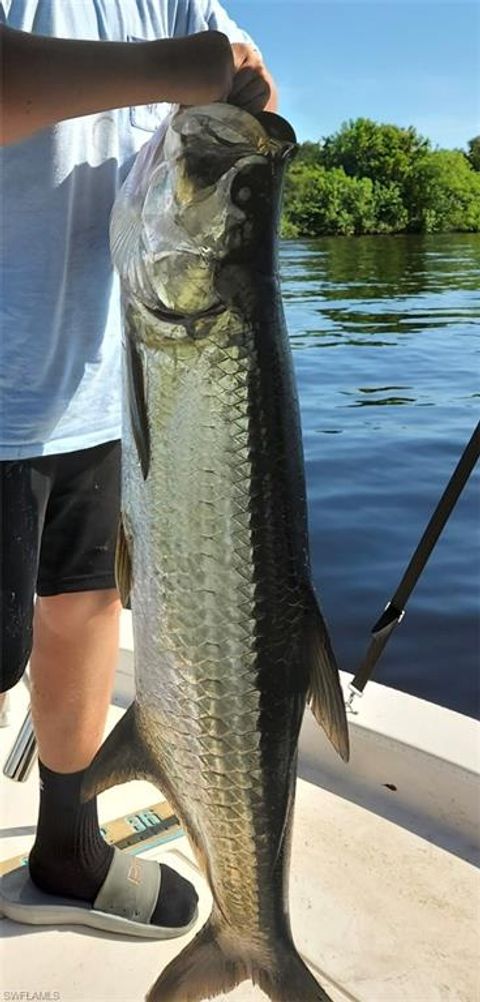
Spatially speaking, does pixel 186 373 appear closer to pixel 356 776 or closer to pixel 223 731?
pixel 223 731

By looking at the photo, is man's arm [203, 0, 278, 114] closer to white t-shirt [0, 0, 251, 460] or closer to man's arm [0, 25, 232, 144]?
man's arm [0, 25, 232, 144]

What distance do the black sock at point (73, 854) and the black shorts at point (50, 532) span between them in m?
0.33

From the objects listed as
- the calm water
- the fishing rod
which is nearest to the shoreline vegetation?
the calm water

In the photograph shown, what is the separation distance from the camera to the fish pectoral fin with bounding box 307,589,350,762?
1589mm

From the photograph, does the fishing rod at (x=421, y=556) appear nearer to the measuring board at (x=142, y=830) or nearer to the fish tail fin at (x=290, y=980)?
the measuring board at (x=142, y=830)

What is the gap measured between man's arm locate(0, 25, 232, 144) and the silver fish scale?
361 mm

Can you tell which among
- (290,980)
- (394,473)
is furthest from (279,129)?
(394,473)

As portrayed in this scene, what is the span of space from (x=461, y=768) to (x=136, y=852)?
0.91m

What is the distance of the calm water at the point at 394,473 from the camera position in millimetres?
6098

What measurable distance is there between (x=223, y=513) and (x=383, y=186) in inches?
2656

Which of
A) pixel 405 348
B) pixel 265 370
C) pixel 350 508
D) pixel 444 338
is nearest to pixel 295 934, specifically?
pixel 265 370

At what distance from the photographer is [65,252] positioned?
1.94 metres

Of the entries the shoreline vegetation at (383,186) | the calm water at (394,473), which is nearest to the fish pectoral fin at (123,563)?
the calm water at (394,473)

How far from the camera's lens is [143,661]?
166cm
